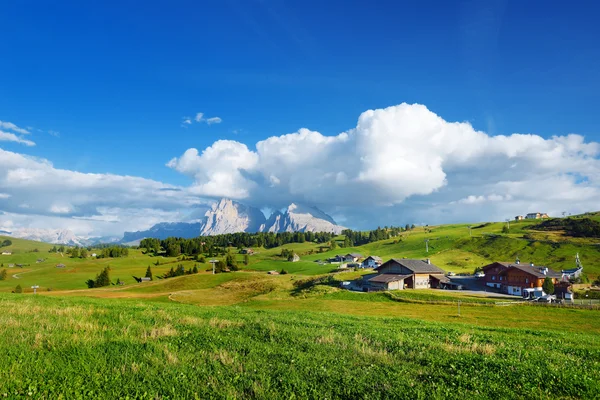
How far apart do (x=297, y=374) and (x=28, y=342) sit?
9423 mm

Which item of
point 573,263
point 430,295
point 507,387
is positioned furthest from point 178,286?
point 573,263

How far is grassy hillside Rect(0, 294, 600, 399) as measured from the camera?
326 inches

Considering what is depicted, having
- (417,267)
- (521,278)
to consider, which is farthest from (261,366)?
(521,278)

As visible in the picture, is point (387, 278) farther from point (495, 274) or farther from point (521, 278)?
point (495, 274)

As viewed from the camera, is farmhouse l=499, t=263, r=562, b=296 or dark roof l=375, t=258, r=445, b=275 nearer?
farmhouse l=499, t=263, r=562, b=296

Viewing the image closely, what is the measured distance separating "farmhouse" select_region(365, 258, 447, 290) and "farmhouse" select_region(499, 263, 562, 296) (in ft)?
66.1

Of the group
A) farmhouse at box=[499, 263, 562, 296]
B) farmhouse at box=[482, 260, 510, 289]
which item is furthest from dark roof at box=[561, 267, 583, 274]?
farmhouse at box=[482, 260, 510, 289]

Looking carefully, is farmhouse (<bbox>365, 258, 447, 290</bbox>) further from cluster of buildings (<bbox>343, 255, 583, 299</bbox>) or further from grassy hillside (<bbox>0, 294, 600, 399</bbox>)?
grassy hillside (<bbox>0, 294, 600, 399</bbox>)

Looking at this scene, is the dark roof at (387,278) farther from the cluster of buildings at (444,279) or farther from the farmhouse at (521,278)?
the farmhouse at (521,278)

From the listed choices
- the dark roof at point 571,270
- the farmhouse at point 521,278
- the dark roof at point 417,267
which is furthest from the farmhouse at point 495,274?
the dark roof at point 571,270

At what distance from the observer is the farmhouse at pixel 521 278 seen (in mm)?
102312

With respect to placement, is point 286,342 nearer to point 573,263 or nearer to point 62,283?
point 62,283

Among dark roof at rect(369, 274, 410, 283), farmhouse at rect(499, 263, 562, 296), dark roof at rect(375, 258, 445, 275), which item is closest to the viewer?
dark roof at rect(369, 274, 410, 283)

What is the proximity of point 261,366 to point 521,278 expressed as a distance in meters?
122
